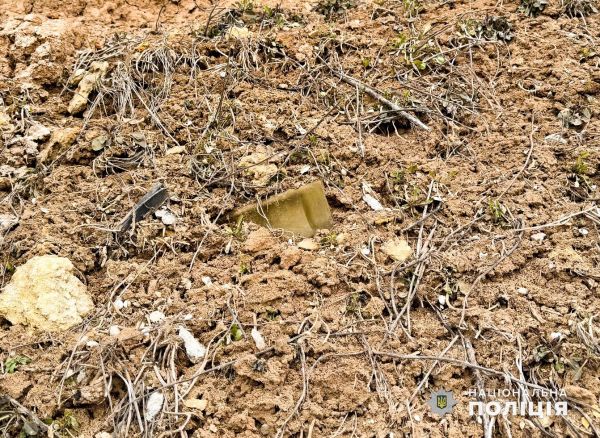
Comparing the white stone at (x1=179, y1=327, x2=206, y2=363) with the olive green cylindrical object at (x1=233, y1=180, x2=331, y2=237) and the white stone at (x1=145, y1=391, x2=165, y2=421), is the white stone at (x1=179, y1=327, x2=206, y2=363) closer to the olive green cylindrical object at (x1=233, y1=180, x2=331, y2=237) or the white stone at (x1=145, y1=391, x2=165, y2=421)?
the white stone at (x1=145, y1=391, x2=165, y2=421)

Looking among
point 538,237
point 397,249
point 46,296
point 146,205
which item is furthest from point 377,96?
point 46,296

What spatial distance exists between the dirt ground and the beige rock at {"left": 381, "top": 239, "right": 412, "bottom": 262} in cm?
4

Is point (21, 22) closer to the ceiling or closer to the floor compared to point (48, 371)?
closer to the ceiling

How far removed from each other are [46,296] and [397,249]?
1452 millimetres

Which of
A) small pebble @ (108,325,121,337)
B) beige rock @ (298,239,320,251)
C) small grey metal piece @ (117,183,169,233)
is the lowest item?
small pebble @ (108,325,121,337)

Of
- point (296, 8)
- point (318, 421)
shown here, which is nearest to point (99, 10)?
point (296, 8)

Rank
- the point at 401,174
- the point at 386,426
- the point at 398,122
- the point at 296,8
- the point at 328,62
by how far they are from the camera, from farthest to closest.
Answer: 1. the point at 296,8
2. the point at 328,62
3. the point at 398,122
4. the point at 401,174
5. the point at 386,426

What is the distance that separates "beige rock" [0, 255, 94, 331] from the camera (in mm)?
2141

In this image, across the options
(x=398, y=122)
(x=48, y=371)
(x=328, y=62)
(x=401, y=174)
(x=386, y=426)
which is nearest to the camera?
(x=386, y=426)

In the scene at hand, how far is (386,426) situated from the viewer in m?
1.84

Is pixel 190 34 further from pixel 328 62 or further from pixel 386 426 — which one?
pixel 386 426

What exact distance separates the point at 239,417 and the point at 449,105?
2.04 meters

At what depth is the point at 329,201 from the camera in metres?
2.66

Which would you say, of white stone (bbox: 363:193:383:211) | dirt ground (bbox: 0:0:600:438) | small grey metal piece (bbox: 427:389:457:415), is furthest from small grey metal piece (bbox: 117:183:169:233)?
small grey metal piece (bbox: 427:389:457:415)
